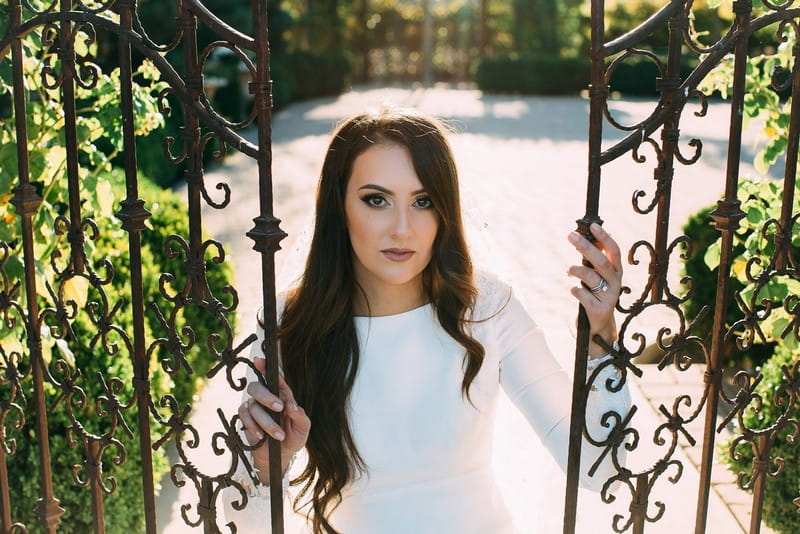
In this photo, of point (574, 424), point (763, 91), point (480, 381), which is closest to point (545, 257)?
point (763, 91)

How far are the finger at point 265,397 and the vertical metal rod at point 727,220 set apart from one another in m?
0.80

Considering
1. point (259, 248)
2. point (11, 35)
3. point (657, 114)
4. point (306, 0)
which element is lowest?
point (259, 248)

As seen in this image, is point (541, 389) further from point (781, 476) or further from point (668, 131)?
point (781, 476)

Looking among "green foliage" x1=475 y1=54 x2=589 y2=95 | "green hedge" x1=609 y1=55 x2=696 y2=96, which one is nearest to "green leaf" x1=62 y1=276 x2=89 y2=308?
"green hedge" x1=609 y1=55 x2=696 y2=96

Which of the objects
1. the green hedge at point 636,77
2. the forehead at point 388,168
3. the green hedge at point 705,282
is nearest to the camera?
the forehead at point 388,168

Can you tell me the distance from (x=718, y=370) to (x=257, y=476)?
962 millimetres

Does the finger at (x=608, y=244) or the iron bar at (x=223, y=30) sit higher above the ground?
the iron bar at (x=223, y=30)

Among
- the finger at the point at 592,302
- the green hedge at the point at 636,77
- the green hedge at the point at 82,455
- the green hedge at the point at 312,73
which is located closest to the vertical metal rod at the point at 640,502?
the finger at the point at 592,302

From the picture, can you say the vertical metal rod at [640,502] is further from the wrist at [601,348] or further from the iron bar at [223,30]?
the iron bar at [223,30]

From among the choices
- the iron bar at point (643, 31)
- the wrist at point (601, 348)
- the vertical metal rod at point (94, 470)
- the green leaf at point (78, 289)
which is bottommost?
the vertical metal rod at point (94, 470)

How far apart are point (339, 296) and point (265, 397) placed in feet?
1.65

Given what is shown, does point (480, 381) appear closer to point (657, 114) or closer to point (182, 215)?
point (657, 114)

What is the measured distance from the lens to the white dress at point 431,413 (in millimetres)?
2193

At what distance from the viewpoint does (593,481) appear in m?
1.99
